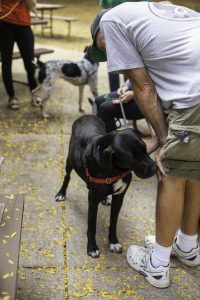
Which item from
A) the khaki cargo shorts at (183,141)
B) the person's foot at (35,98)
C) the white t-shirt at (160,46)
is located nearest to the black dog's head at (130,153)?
the khaki cargo shorts at (183,141)

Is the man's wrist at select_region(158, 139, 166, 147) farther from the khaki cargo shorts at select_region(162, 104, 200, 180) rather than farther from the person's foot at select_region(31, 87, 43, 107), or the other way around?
the person's foot at select_region(31, 87, 43, 107)

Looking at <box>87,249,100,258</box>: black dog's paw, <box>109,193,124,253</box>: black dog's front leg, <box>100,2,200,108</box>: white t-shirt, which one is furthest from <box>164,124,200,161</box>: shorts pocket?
<box>87,249,100,258</box>: black dog's paw

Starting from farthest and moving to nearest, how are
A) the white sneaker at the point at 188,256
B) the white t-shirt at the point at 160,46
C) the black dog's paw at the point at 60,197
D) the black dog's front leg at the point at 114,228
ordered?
the black dog's paw at the point at 60,197
the black dog's front leg at the point at 114,228
the white sneaker at the point at 188,256
the white t-shirt at the point at 160,46

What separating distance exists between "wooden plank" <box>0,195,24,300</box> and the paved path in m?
0.57

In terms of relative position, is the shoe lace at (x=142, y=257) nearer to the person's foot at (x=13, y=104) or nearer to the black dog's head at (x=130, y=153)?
the black dog's head at (x=130, y=153)

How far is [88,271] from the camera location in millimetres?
2602

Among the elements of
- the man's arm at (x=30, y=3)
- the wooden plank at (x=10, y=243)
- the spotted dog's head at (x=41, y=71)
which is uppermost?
the man's arm at (x=30, y=3)

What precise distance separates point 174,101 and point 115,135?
0.43 m

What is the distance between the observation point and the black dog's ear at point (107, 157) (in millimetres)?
2262

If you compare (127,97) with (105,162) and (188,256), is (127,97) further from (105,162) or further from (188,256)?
(188,256)

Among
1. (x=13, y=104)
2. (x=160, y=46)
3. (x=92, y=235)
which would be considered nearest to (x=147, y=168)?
(x=160, y=46)

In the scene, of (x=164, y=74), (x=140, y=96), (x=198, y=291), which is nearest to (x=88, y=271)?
(x=198, y=291)

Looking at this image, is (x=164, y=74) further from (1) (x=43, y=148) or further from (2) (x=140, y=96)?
(1) (x=43, y=148)

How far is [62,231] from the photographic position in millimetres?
2998
